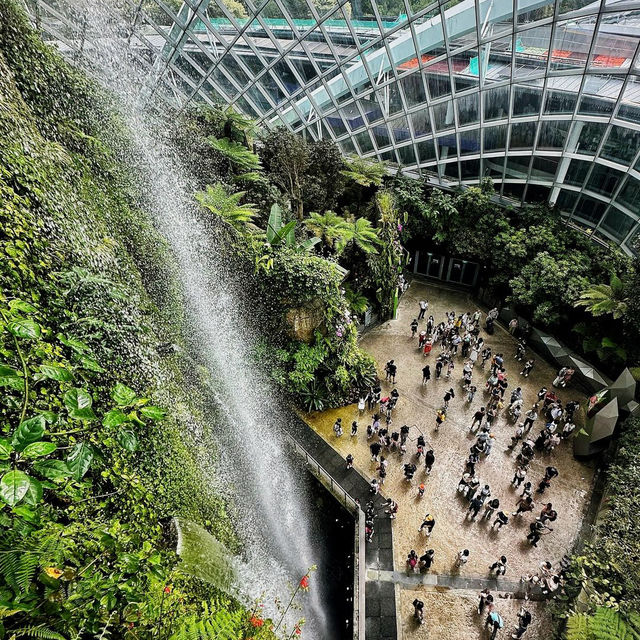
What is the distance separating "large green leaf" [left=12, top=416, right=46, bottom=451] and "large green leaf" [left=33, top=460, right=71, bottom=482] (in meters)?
0.18

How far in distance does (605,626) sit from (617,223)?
13.9 meters

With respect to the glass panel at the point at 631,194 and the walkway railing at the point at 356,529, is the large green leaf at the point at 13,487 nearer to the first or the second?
the walkway railing at the point at 356,529

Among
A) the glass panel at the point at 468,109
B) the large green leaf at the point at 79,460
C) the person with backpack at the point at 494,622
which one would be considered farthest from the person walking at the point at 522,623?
the glass panel at the point at 468,109

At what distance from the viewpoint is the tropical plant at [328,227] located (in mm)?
14344

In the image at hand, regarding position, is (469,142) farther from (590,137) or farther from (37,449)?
(37,449)

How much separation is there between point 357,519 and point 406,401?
15.7ft

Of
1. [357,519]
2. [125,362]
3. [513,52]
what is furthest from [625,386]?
[125,362]

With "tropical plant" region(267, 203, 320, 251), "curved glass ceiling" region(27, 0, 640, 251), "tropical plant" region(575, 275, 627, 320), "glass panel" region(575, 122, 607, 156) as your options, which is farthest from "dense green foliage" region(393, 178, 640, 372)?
"tropical plant" region(267, 203, 320, 251)

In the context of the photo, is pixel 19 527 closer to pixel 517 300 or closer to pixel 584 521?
pixel 584 521

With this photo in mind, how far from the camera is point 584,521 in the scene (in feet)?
34.3

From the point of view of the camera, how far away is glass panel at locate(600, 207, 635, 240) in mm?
14367

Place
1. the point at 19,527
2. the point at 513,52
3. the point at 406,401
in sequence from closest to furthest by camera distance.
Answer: the point at 19,527 < the point at 513,52 < the point at 406,401

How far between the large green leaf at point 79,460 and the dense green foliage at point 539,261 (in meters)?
14.9

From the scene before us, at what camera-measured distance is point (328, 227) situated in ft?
47.5
